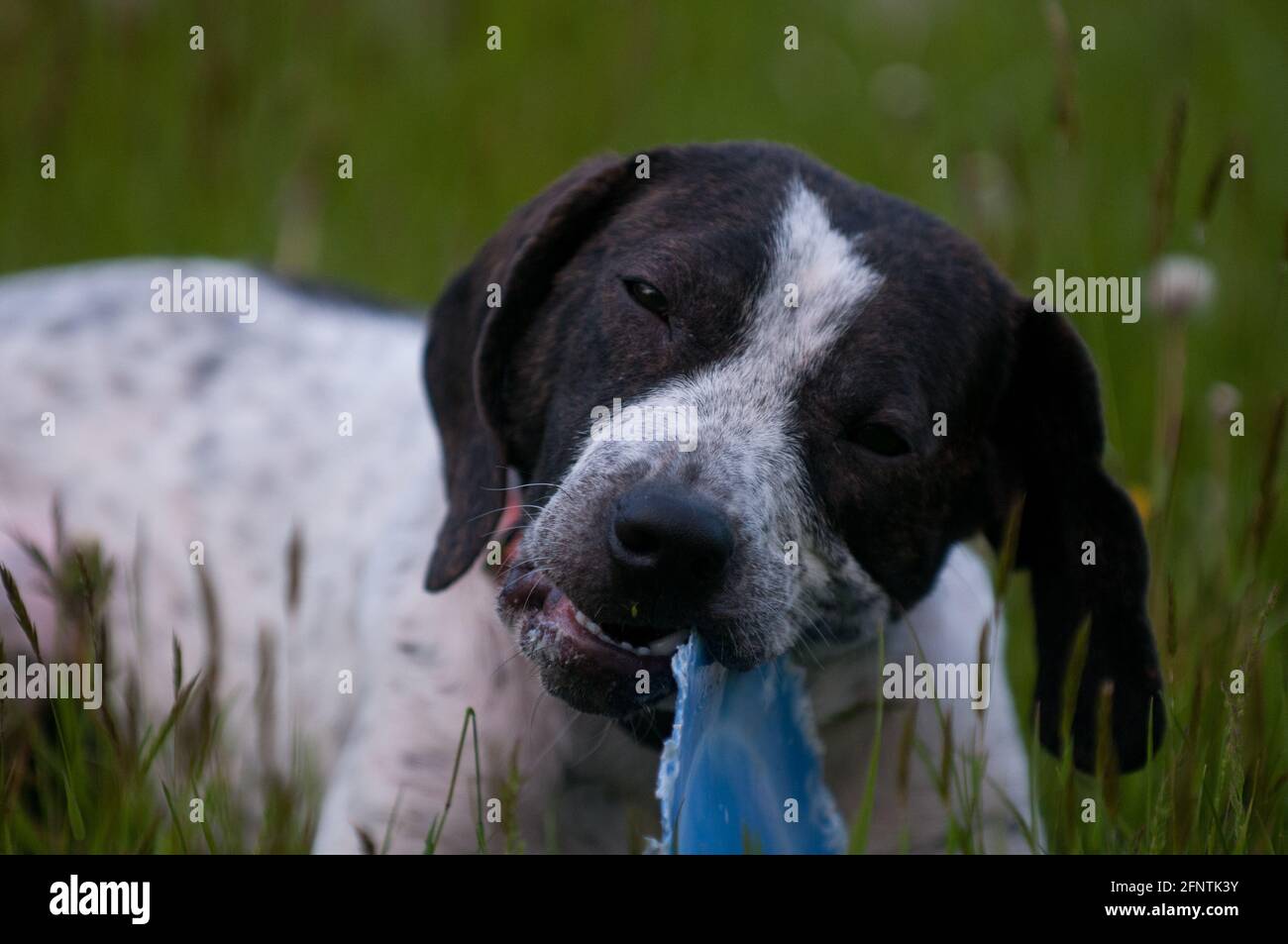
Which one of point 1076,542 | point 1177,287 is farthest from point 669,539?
point 1177,287

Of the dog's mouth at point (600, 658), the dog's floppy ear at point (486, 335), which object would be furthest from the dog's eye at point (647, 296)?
the dog's mouth at point (600, 658)

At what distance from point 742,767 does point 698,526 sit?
0.54m

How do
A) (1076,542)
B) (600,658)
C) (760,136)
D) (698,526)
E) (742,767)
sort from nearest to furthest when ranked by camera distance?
1. (698,526)
2. (600,658)
3. (742,767)
4. (1076,542)
5. (760,136)

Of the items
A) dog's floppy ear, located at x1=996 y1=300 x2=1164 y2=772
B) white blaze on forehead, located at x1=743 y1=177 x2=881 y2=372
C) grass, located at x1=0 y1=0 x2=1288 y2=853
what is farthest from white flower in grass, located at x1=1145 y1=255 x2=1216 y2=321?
white blaze on forehead, located at x1=743 y1=177 x2=881 y2=372

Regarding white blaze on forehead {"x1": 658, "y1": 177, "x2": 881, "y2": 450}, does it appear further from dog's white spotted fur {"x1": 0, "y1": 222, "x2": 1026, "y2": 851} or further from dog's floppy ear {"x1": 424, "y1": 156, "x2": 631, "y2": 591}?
dog's floppy ear {"x1": 424, "y1": 156, "x2": 631, "y2": 591}

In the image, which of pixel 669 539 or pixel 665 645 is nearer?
pixel 669 539

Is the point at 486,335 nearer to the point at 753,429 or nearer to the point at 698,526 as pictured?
the point at 753,429

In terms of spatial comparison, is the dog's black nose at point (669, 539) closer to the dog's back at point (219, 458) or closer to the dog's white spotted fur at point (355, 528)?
the dog's white spotted fur at point (355, 528)

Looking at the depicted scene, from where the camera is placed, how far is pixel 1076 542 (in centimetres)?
334

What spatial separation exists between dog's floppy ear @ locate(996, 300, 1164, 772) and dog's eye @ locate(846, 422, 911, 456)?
1.33 feet

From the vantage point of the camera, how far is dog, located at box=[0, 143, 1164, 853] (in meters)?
2.92

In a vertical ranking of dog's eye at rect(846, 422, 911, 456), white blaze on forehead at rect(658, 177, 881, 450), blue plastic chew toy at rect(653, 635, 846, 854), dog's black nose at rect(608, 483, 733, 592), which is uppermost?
white blaze on forehead at rect(658, 177, 881, 450)
